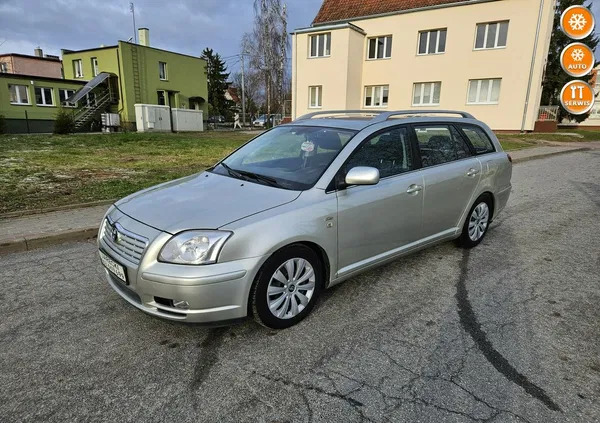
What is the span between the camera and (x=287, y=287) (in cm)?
308

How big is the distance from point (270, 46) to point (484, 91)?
2148 cm

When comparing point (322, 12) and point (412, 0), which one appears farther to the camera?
point (322, 12)

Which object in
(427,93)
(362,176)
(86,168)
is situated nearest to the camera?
(362,176)

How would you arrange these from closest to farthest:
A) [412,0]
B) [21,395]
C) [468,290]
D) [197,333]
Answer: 1. [21,395]
2. [197,333]
3. [468,290]
4. [412,0]

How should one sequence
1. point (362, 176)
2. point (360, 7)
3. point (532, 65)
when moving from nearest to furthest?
point (362, 176)
point (532, 65)
point (360, 7)

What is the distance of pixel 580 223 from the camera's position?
631 cm

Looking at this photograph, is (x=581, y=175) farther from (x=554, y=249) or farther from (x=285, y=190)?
(x=285, y=190)

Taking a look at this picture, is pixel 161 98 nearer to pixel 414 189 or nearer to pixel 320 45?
pixel 320 45

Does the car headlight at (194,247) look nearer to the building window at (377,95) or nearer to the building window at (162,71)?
the building window at (377,95)

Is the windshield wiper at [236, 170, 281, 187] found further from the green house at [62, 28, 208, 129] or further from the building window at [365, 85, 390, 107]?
the green house at [62, 28, 208, 129]

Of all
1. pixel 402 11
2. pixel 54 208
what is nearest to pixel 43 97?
pixel 402 11

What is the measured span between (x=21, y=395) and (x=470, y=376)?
2.77m

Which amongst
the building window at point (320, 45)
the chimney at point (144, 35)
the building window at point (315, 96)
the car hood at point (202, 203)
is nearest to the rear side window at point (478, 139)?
the car hood at point (202, 203)

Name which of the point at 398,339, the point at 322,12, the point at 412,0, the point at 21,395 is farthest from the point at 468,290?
the point at 322,12
